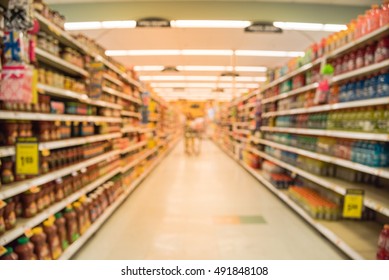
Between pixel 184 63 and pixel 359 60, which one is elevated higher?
pixel 184 63

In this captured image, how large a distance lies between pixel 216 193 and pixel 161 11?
4.84 m

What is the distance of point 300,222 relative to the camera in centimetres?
332

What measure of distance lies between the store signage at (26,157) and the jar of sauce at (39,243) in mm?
537

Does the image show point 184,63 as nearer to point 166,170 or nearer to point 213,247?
point 166,170

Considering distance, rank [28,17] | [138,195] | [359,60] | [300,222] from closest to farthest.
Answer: [28,17] < [359,60] < [300,222] < [138,195]

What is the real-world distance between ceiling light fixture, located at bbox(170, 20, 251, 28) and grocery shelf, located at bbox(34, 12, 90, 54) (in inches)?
170

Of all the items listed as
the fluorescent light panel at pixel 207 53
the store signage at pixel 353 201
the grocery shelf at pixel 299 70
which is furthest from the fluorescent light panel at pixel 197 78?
the store signage at pixel 353 201

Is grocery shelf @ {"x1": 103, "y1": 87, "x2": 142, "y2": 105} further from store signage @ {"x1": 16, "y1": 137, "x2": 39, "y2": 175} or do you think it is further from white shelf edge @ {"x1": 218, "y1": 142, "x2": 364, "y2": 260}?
white shelf edge @ {"x1": 218, "y1": 142, "x2": 364, "y2": 260}

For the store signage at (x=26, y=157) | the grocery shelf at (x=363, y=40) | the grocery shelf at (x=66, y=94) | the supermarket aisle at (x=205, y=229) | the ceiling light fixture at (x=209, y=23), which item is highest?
the ceiling light fixture at (x=209, y=23)

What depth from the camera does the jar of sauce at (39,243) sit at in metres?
1.92

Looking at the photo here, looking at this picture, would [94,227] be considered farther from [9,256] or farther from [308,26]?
[308,26]

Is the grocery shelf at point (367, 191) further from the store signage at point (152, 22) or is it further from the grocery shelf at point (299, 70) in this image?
the store signage at point (152, 22)
